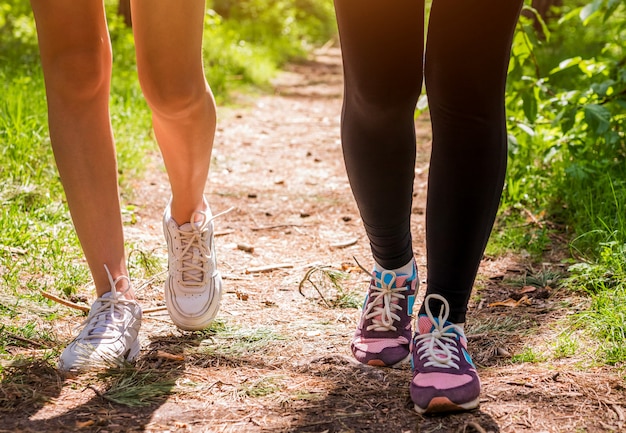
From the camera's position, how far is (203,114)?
2.30 m

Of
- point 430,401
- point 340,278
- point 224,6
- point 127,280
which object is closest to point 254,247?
point 340,278

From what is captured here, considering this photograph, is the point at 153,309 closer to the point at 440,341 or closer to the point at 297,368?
the point at 297,368

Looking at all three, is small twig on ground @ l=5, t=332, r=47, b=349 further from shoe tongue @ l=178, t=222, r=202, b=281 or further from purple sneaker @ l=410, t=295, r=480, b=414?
purple sneaker @ l=410, t=295, r=480, b=414

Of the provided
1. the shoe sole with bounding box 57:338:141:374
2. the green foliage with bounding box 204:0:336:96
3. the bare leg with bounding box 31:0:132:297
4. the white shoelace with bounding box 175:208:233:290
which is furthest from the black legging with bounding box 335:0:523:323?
the green foliage with bounding box 204:0:336:96

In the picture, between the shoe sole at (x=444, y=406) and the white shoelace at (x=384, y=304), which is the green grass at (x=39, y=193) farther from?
the shoe sole at (x=444, y=406)

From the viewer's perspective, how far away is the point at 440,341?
189cm

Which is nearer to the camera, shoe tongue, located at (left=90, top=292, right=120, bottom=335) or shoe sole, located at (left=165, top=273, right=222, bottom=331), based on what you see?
shoe tongue, located at (left=90, top=292, right=120, bottom=335)

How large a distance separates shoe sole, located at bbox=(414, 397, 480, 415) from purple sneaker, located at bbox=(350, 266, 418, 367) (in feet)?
1.17

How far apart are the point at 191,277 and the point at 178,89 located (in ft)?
1.91

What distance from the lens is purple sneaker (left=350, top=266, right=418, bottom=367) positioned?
2127 mm

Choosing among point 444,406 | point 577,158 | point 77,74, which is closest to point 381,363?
point 444,406

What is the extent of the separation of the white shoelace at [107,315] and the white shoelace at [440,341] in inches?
33.4

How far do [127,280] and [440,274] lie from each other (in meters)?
0.93

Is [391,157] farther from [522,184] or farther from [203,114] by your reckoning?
[522,184]
